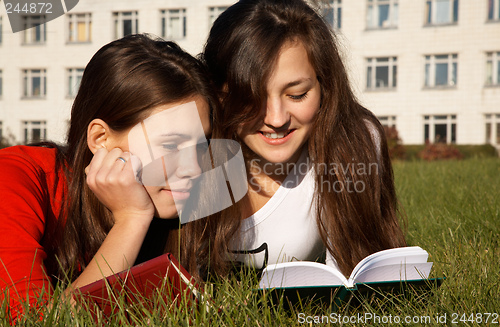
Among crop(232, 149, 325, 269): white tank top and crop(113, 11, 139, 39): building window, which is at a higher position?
crop(113, 11, 139, 39): building window

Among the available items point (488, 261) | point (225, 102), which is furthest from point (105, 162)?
point (488, 261)

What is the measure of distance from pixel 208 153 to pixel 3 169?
0.85 metres

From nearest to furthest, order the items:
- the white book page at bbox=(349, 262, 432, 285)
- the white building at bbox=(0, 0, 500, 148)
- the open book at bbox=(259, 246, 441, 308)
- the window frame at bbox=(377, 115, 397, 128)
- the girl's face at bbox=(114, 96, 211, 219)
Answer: the open book at bbox=(259, 246, 441, 308)
the white book page at bbox=(349, 262, 432, 285)
the girl's face at bbox=(114, 96, 211, 219)
the white building at bbox=(0, 0, 500, 148)
the window frame at bbox=(377, 115, 397, 128)

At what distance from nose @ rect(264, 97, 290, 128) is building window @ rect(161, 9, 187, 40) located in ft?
76.7

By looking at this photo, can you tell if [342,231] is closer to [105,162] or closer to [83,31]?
[105,162]

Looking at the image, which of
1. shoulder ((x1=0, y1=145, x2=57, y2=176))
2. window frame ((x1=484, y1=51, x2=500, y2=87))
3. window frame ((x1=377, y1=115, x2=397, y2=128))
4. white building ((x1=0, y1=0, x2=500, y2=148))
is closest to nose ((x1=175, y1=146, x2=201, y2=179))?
shoulder ((x1=0, y1=145, x2=57, y2=176))

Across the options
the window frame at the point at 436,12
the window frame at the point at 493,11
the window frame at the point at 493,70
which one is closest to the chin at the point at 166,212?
the window frame at the point at 493,70

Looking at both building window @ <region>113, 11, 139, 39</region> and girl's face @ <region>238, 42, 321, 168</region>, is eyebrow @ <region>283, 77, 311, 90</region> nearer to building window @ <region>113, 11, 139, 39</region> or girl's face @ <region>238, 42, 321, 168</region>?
girl's face @ <region>238, 42, 321, 168</region>

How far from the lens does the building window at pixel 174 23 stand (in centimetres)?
2464

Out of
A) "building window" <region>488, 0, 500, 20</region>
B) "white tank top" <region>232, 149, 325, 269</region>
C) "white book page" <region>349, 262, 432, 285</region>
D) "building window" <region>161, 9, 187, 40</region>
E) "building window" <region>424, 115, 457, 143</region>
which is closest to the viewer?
"white book page" <region>349, 262, 432, 285</region>

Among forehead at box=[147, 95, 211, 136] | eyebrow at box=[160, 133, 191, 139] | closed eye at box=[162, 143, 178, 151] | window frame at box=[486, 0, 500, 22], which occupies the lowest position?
closed eye at box=[162, 143, 178, 151]

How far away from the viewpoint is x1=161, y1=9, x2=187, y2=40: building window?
24641mm

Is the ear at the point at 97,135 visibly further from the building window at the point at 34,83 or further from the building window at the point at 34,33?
the building window at the point at 34,33

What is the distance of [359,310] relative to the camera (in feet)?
5.56
